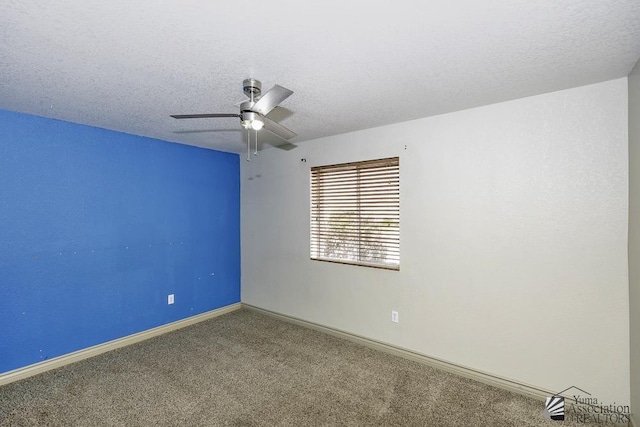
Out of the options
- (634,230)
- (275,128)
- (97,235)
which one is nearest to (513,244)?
(634,230)

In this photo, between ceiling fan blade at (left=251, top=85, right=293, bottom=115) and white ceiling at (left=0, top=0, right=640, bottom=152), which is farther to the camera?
ceiling fan blade at (left=251, top=85, right=293, bottom=115)

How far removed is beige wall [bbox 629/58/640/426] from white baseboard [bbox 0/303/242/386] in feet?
13.9

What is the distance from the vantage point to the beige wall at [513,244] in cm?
212

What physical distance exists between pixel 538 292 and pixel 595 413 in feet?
2.86

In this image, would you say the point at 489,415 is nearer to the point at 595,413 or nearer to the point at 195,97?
the point at 595,413

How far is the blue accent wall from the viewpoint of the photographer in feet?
8.71

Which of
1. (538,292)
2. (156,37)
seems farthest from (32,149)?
(538,292)

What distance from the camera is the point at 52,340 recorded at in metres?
2.84

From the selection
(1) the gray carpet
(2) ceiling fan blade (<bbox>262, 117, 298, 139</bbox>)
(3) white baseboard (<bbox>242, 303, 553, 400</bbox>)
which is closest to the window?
(3) white baseboard (<bbox>242, 303, 553, 400</bbox>)

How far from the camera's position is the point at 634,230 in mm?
1951

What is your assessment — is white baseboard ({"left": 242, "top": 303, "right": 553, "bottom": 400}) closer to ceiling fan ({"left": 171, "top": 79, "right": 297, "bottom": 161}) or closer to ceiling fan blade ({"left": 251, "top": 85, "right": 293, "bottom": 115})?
ceiling fan ({"left": 171, "top": 79, "right": 297, "bottom": 161})

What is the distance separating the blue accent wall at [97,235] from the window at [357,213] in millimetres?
1582

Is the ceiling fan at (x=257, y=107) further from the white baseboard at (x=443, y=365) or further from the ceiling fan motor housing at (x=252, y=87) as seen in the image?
the white baseboard at (x=443, y=365)

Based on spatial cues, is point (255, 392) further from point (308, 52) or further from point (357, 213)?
point (308, 52)
